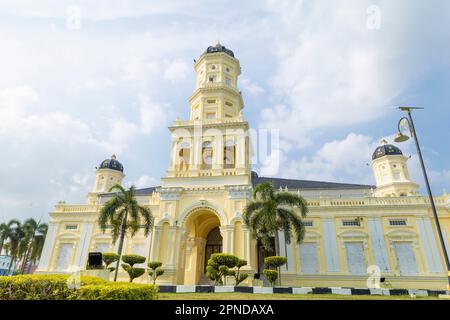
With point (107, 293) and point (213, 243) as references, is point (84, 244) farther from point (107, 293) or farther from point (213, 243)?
point (107, 293)

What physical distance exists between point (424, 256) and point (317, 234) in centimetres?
1001

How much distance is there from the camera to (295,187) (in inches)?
1767

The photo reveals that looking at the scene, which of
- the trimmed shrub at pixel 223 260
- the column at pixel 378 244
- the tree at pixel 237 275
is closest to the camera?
the trimmed shrub at pixel 223 260

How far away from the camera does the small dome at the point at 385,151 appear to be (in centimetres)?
4183

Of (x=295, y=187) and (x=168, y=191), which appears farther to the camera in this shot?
(x=295, y=187)

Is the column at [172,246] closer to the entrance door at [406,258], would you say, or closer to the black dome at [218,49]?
the entrance door at [406,258]

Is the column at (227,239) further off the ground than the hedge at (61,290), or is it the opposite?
the column at (227,239)

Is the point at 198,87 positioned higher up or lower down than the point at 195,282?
higher up

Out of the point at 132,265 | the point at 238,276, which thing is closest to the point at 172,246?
the point at 132,265

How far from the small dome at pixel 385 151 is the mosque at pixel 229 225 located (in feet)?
42.6

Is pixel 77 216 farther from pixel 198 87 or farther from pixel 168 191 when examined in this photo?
pixel 198 87

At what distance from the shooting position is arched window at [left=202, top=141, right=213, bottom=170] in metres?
31.4

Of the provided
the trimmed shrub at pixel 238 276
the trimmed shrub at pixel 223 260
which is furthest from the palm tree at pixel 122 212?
the trimmed shrub at pixel 238 276
